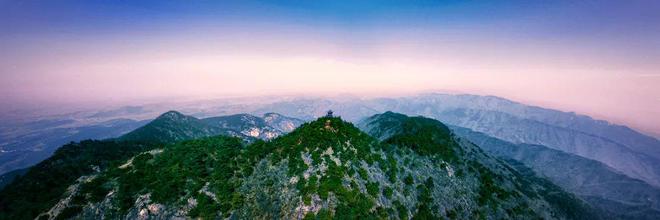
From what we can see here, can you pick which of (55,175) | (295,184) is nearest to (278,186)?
(295,184)

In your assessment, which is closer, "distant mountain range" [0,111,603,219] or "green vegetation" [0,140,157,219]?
"distant mountain range" [0,111,603,219]

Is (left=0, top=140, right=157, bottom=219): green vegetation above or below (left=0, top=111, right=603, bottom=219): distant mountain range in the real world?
below

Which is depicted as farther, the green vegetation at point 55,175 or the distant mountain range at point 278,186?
the green vegetation at point 55,175

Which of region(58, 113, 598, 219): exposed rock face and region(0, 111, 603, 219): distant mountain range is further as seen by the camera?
region(0, 111, 603, 219): distant mountain range

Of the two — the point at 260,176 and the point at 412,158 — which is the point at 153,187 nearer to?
the point at 260,176

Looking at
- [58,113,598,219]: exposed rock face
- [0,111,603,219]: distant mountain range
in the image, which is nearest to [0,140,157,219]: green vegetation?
[0,111,603,219]: distant mountain range

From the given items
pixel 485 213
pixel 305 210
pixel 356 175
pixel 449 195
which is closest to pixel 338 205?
pixel 305 210

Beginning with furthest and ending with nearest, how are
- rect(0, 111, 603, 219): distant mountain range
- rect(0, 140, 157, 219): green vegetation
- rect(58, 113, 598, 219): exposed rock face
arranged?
rect(0, 140, 157, 219): green vegetation
rect(0, 111, 603, 219): distant mountain range
rect(58, 113, 598, 219): exposed rock face

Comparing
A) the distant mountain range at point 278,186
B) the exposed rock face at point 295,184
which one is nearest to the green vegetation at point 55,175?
the distant mountain range at point 278,186

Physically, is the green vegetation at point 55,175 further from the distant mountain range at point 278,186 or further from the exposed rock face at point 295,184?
the exposed rock face at point 295,184

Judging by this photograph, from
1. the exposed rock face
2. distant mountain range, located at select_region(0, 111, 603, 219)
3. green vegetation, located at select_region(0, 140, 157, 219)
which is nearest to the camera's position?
the exposed rock face

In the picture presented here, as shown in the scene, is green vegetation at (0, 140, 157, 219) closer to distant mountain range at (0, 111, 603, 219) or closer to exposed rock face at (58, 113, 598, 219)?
distant mountain range at (0, 111, 603, 219)
